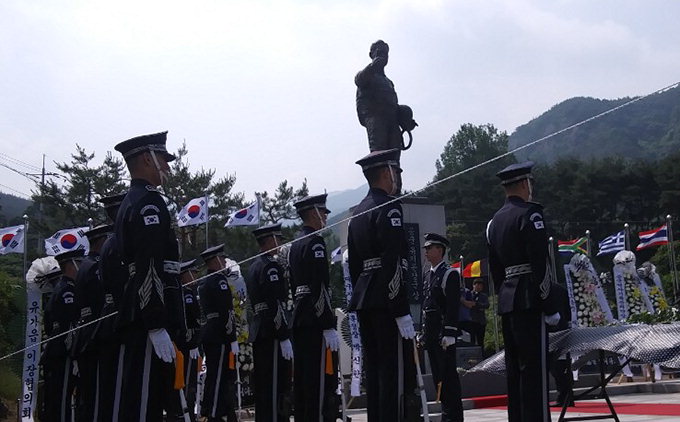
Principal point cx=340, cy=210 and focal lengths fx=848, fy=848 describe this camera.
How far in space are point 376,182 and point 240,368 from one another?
7.52 m

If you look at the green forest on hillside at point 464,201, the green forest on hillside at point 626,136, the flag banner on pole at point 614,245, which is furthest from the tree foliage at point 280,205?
the green forest on hillside at point 626,136

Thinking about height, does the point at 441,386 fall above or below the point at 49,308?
below

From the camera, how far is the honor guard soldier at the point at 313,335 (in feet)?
23.2

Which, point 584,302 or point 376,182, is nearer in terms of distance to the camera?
point 376,182

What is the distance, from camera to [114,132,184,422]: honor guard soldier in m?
5.03

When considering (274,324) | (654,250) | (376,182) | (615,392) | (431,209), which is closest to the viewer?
(376,182)

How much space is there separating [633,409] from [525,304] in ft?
15.5

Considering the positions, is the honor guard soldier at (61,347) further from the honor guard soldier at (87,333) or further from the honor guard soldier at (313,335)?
the honor guard soldier at (313,335)

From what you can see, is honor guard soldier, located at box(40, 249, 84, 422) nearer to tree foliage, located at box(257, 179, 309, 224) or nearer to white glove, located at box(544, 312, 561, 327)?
white glove, located at box(544, 312, 561, 327)

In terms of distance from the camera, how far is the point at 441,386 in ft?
26.3

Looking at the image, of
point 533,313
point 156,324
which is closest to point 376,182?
point 533,313

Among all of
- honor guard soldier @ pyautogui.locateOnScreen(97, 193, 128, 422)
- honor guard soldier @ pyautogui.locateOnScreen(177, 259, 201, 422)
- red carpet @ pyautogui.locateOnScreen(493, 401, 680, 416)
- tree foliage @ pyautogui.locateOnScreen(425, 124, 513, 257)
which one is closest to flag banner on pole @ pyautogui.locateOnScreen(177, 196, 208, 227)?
honor guard soldier @ pyautogui.locateOnScreen(177, 259, 201, 422)

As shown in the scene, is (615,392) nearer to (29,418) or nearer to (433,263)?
(433,263)

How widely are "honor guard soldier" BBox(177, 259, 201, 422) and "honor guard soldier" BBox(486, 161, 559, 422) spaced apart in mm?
3380
